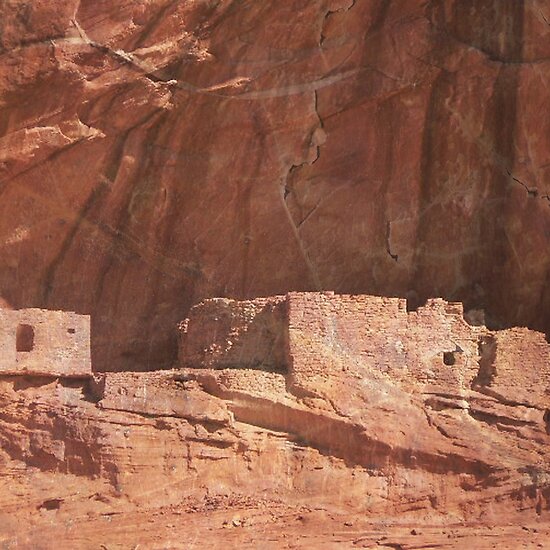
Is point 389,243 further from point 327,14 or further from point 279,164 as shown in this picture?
point 327,14

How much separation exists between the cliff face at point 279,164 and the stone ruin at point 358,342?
1.97 m

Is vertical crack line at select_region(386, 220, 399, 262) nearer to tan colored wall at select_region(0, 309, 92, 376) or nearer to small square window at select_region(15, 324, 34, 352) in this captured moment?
tan colored wall at select_region(0, 309, 92, 376)

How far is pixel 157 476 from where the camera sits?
2422cm

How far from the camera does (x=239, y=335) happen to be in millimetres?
25797

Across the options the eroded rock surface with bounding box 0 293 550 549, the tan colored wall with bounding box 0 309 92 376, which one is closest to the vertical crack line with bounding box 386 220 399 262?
the eroded rock surface with bounding box 0 293 550 549

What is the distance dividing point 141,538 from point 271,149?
260 inches

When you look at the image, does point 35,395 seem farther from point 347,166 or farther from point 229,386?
point 347,166

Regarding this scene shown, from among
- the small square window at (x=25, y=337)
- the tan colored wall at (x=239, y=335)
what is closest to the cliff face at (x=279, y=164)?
the tan colored wall at (x=239, y=335)

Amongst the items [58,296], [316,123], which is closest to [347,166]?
[316,123]

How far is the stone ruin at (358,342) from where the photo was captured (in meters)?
25.4

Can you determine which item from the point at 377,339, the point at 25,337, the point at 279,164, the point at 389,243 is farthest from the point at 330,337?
the point at 25,337

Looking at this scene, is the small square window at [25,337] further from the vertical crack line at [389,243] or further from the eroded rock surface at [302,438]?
the vertical crack line at [389,243]

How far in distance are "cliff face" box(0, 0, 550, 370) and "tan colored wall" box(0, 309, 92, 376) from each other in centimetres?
181

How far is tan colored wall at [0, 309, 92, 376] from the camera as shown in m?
25.2
